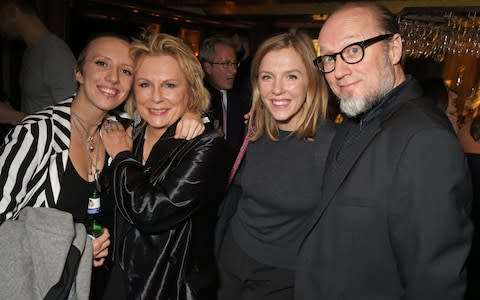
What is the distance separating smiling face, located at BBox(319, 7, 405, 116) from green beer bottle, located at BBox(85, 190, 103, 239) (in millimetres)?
1107

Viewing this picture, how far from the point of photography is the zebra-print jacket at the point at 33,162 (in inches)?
57.8

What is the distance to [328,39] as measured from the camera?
1547 mm

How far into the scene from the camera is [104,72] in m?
1.91

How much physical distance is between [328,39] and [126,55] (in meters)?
1.05

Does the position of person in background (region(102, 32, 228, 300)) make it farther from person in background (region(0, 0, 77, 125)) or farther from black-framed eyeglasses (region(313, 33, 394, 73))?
person in background (region(0, 0, 77, 125))

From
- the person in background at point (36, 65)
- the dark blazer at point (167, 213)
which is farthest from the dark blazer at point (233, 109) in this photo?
the dark blazer at point (167, 213)

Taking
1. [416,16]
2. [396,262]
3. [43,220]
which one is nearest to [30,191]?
[43,220]

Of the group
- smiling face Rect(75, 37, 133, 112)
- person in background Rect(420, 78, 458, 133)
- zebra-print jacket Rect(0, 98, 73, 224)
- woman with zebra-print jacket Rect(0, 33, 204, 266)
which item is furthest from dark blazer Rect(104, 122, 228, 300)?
person in background Rect(420, 78, 458, 133)

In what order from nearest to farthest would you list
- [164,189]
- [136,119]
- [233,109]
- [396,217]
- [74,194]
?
[396,217] → [164,189] → [74,194] → [136,119] → [233,109]

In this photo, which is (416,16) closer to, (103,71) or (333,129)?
(333,129)

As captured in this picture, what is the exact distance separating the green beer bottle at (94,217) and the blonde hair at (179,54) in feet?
2.31

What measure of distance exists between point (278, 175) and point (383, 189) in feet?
2.34

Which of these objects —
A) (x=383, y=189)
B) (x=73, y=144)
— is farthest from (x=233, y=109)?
(x=383, y=189)

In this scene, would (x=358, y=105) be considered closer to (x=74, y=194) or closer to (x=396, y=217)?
(x=396, y=217)
